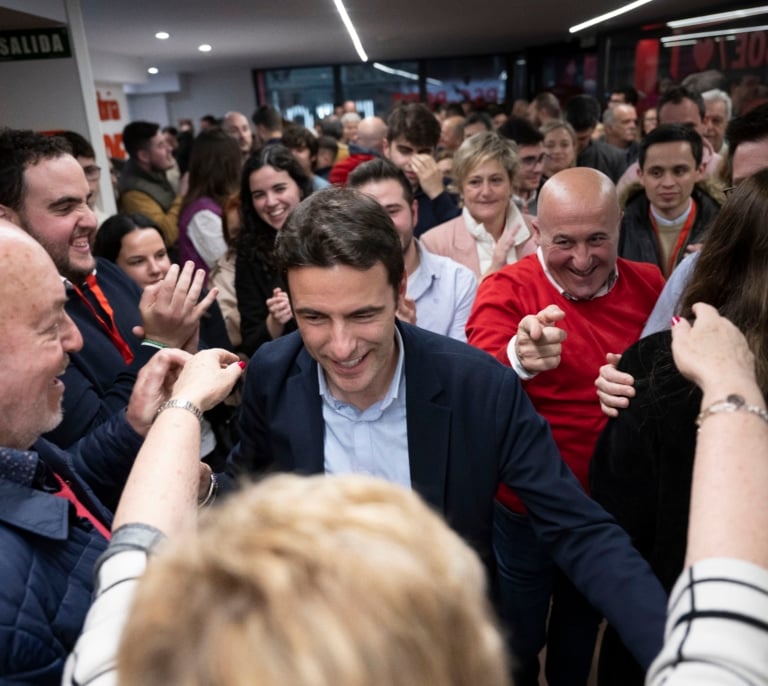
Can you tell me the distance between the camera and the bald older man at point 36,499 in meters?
0.93

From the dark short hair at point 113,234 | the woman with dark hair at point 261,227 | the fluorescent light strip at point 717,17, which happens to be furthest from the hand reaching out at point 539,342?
the fluorescent light strip at point 717,17

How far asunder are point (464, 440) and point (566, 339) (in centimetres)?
68

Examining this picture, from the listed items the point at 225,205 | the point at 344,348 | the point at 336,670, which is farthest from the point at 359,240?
the point at 225,205

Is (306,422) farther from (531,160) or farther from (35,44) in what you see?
→ (35,44)

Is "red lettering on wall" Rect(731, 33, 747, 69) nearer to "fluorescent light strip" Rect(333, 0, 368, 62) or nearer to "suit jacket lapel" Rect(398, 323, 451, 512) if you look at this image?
"fluorescent light strip" Rect(333, 0, 368, 62)

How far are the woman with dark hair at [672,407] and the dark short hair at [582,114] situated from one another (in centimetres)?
484

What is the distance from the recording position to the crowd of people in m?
0.55

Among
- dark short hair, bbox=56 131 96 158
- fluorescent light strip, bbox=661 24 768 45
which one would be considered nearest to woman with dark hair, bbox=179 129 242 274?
dark short hair, bbox=56 131 96 158

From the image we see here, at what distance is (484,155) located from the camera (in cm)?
302

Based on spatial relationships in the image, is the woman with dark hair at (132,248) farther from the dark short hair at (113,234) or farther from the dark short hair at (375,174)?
the dark short hair at (375,174)

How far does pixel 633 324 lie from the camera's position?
6.79ft

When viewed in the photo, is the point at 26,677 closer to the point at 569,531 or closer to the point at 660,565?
the point at 569,531

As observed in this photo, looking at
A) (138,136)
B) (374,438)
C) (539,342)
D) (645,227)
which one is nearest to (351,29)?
(138,136)

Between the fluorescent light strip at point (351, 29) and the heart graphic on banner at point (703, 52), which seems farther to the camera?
the heart graphic on banner at point (703, 52)
